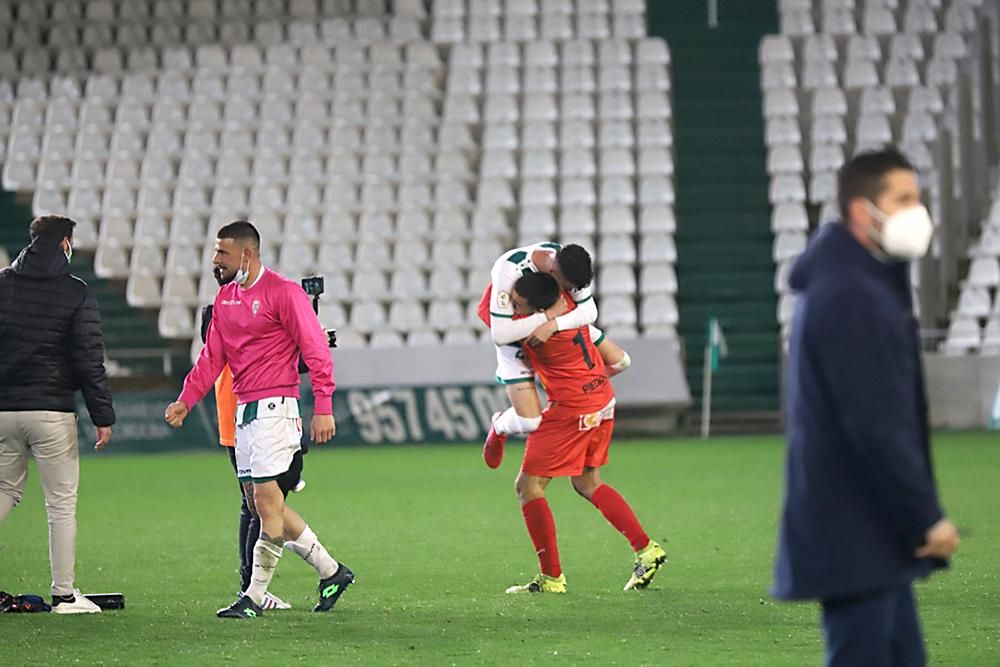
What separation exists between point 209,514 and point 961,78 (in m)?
16.2

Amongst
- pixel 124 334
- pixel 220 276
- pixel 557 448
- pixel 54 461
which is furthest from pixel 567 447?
pixel 124 334

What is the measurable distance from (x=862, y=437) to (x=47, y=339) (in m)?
5.73

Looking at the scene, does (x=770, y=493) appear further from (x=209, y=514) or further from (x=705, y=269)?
→ (x=705, y=269)

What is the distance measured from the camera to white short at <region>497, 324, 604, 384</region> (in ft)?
31.0

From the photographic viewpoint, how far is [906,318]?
417cm

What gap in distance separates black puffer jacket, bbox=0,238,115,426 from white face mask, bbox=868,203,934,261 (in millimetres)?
5456

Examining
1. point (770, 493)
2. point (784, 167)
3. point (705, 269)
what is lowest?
point (770, 493)

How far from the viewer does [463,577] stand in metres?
10.0

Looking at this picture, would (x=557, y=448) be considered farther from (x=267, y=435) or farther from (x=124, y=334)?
(x=124, y=334)

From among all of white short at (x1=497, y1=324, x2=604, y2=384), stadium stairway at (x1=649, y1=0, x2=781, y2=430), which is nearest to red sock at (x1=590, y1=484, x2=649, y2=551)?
white short at (x1=497, y1=324, x2=604, y2=384)

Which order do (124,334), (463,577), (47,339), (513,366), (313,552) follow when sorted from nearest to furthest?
(313,552) → (47,339) → (513,366) → (463,577) → (124,334)

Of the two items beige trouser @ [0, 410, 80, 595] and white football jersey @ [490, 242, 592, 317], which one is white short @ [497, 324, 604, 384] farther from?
beige trouser @ [0, 410, 80, 595]

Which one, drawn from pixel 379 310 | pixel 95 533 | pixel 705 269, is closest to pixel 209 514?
pixel 95 533

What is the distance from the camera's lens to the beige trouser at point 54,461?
338 inches
